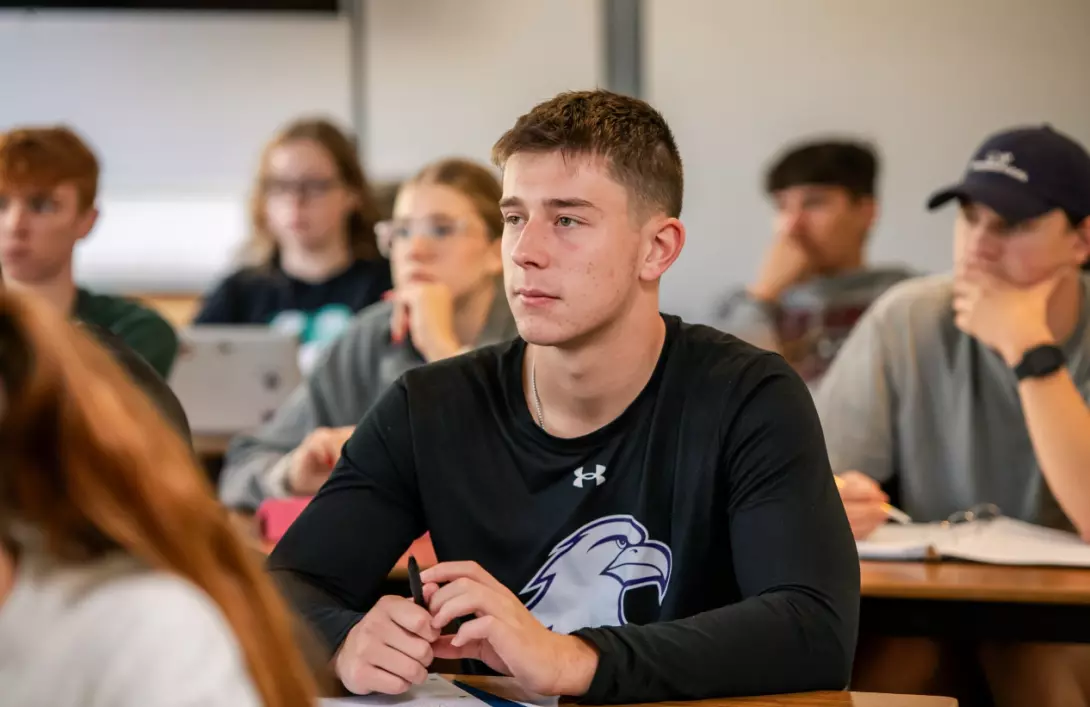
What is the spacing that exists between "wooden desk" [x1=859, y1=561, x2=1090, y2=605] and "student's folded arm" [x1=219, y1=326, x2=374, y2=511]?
45.1 inches

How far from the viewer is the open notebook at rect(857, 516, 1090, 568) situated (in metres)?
1.94

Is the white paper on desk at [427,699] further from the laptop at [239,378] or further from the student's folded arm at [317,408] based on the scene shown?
the laptop at [239,378]

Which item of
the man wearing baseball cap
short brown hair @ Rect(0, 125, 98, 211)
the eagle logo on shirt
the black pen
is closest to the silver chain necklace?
the eagle logo on shirt

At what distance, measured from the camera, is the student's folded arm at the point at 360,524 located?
61.2 inches

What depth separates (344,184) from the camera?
163 inches

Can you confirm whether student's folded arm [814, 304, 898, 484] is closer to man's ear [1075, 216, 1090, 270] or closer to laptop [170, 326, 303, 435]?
man's ear [1075, 216, 1090, 270]

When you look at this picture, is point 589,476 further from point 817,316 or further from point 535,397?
point 817,316

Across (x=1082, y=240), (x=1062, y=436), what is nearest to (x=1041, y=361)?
(x=1062, y=436)

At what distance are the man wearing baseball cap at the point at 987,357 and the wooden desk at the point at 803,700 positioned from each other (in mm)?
971

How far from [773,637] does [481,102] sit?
14.2 feet

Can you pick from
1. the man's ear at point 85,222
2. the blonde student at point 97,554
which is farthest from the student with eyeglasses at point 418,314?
the blonde student at point 97,554

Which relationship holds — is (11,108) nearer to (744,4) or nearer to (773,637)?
(744,4)

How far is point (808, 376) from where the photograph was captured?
12.5 ft

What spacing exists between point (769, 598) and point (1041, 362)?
1058 millimetres
